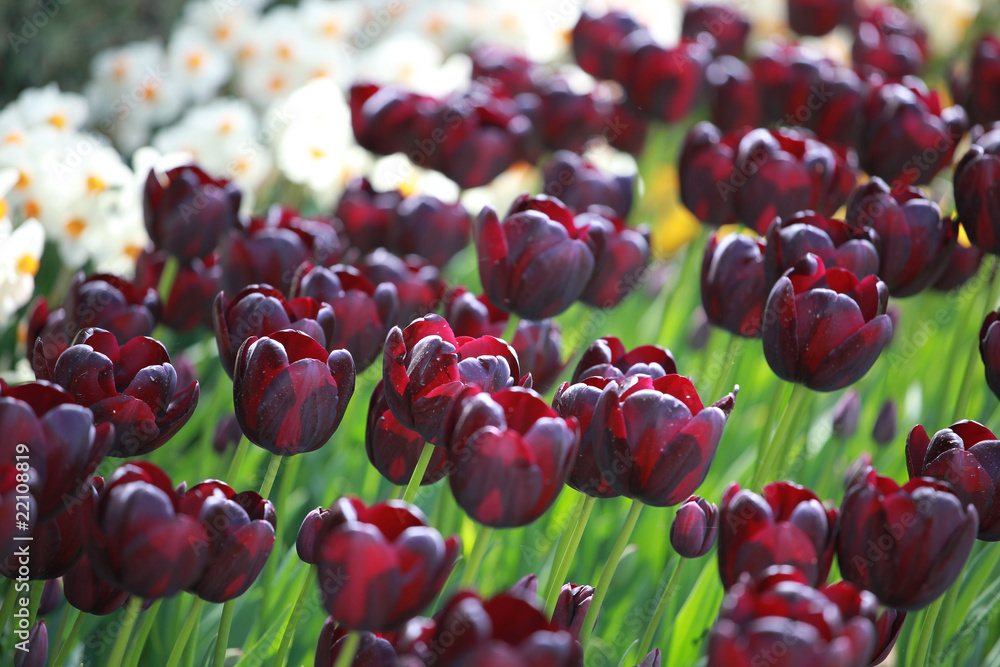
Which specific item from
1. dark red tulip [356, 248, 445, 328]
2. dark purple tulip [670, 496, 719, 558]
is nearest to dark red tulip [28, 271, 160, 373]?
dark red tulip [356, 248, 445, 328]

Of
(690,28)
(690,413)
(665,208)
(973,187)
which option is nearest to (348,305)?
(690,413)

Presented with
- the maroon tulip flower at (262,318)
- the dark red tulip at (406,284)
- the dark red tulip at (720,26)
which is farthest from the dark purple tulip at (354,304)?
the dark red tulip at (720,26)

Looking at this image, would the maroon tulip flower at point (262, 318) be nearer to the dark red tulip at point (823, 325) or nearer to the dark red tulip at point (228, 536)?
the dark red tulip at point (228, 536)

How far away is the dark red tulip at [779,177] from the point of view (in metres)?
1.33

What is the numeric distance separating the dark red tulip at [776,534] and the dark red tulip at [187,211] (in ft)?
2.80

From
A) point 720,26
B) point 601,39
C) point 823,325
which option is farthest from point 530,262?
point 720,26

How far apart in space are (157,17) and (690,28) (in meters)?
1.52

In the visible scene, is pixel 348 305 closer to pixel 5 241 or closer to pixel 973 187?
pixel 5 241

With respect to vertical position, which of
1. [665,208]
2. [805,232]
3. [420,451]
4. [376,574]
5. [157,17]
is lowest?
[665,208]

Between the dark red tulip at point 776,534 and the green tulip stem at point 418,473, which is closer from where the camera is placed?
the dark red tulip at point 776,534

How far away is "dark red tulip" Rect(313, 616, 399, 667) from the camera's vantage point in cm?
73

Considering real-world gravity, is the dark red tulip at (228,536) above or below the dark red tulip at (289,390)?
below

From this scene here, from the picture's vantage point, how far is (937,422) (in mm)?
1570

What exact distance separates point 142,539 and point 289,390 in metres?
0.19
